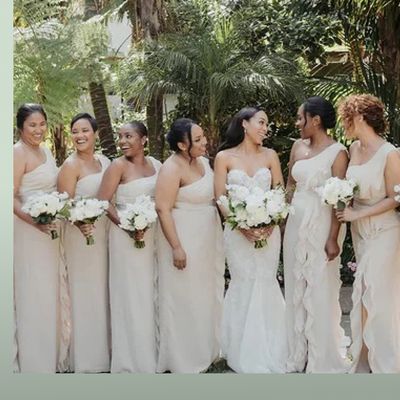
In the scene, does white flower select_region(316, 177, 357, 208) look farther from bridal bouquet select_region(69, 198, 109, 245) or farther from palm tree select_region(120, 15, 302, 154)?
palm tree select_region(120, 15, 302, 154)

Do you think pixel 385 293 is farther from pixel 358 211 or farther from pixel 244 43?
pixel 244 43

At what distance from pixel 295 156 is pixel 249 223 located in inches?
25.6

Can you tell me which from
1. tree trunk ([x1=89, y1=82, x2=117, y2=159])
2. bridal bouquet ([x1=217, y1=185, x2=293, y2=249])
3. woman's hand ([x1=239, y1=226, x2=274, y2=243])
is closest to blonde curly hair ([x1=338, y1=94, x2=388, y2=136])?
bridal bouquet ([x1=217, y1=185, x2=293, y2=249])

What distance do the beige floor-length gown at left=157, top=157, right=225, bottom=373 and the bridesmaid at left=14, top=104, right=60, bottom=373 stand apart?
2.36 feet

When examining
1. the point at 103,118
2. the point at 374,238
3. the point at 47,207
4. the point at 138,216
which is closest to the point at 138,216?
the point at 138,216

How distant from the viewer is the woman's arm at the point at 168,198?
21.0 feet

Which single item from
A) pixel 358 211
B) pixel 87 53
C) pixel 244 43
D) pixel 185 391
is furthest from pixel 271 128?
pixel 185 391

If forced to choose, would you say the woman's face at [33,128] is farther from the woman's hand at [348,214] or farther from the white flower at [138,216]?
the woman's hand at [348,214]

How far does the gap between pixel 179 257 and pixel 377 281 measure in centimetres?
126

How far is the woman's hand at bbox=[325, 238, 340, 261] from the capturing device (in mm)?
6418

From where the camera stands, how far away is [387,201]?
617 centimetres

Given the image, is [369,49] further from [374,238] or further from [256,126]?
[374,238]

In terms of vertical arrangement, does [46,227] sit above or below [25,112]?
below

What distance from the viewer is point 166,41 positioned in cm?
886
